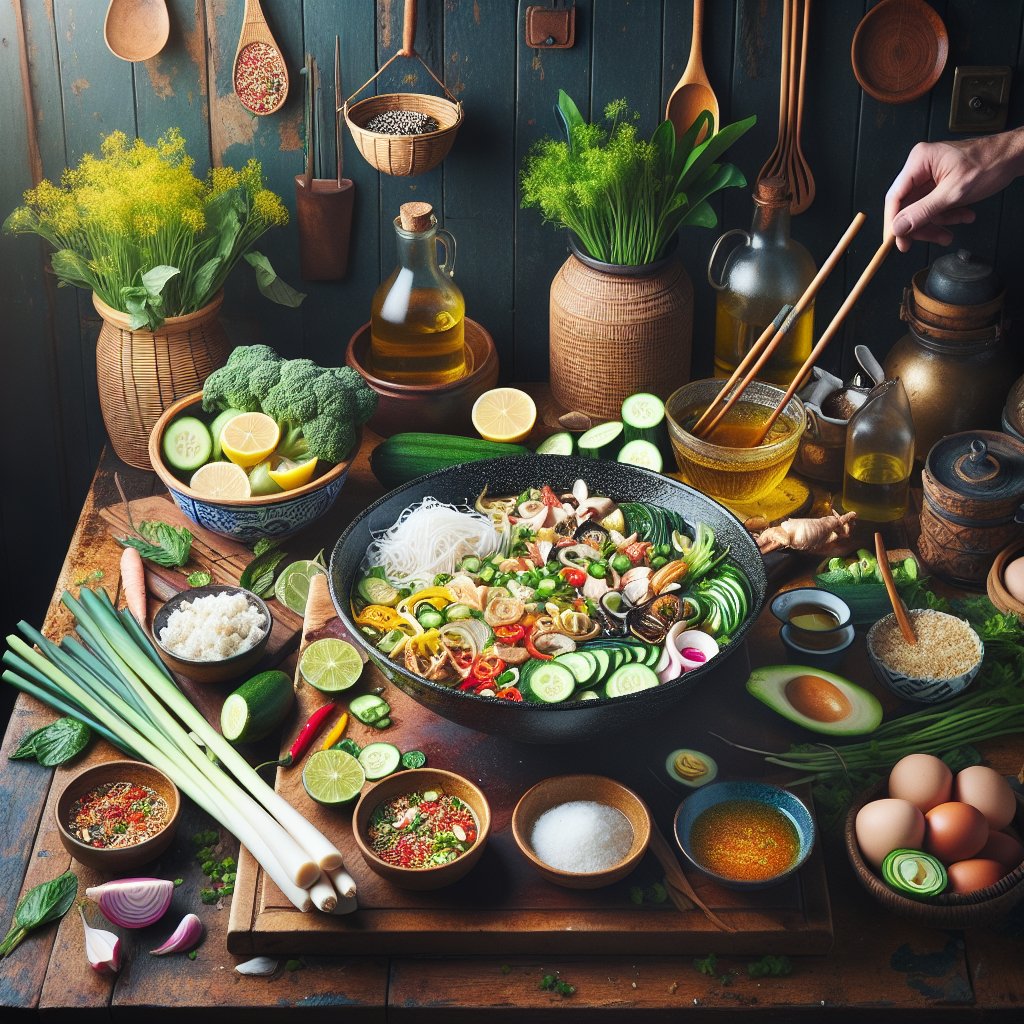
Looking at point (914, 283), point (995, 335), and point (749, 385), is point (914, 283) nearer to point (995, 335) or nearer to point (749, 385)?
point (995, 335)

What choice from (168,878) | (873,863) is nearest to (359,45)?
(168,878)

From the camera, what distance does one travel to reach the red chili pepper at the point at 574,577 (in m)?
2.35

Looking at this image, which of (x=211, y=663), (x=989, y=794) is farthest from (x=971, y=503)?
(x=211, y=663)

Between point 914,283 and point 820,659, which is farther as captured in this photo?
point 914,283

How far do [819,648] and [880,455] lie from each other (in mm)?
558

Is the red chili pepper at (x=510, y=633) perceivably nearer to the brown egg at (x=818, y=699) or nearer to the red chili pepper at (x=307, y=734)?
the red chili pepper at (x=307, y=734)

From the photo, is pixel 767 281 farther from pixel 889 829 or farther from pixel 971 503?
pixel 889 829

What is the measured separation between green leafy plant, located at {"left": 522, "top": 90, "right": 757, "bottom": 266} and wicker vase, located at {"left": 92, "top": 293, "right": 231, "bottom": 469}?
0.79 m

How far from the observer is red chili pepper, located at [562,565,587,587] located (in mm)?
2354

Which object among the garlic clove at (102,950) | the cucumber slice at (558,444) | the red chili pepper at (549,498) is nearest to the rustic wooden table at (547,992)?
the garlic clove at (102,950)

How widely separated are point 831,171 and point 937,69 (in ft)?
1.02

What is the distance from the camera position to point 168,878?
199cm

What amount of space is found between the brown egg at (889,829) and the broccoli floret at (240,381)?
148cm

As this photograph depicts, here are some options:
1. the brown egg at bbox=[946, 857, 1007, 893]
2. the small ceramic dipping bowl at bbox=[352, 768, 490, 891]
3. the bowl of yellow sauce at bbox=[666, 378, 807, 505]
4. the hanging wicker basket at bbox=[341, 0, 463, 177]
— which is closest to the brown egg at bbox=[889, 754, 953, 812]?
the brown egg at bbox=[946, 857, 1007, 893]
